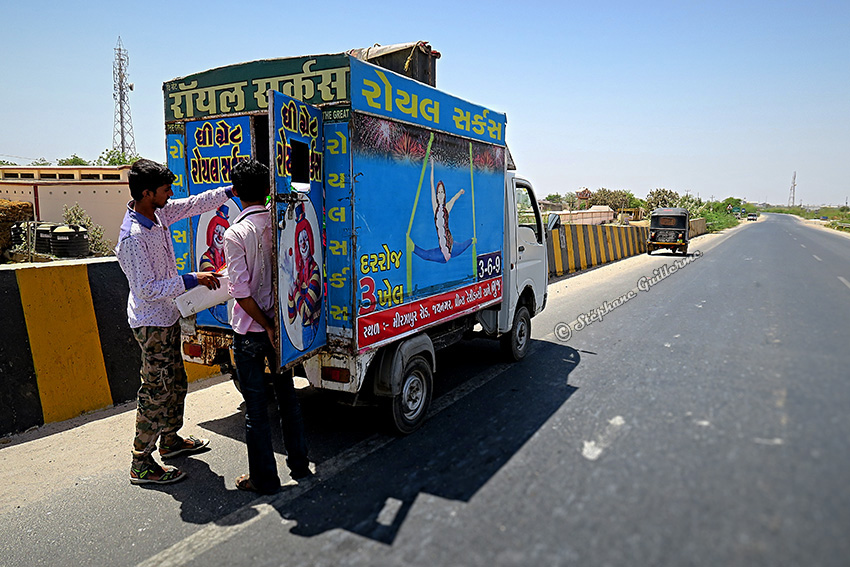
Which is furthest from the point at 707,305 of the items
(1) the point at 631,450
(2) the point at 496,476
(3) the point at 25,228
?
(3) the point at 25,228

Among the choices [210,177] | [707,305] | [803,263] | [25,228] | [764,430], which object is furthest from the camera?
[25,228]

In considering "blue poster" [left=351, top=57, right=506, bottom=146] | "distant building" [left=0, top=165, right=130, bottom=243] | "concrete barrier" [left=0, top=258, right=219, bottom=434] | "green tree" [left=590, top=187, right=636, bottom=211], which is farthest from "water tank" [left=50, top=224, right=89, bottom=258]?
"green tree" [left=590, top=187, right=636, bottom=211]

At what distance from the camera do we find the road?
8.40ft

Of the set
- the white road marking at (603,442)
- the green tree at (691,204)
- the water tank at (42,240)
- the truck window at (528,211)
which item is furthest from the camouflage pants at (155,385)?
the green tree at (691,204)

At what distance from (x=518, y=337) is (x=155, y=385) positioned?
4099mm

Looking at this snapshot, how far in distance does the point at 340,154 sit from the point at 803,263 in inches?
716

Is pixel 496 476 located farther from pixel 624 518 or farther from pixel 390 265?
pixel 390 265

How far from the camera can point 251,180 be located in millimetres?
3389

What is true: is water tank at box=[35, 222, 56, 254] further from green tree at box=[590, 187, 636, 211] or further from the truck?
green tree at box=[590, 187, 636, 211]

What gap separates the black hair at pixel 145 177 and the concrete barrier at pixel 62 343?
1714mm

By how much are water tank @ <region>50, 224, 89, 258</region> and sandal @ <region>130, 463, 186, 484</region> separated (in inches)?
682

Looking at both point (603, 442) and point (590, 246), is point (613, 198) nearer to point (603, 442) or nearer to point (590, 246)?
point (590, 246)

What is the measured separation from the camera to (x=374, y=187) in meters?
3.86

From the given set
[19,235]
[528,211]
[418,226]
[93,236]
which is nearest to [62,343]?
[418,226]
